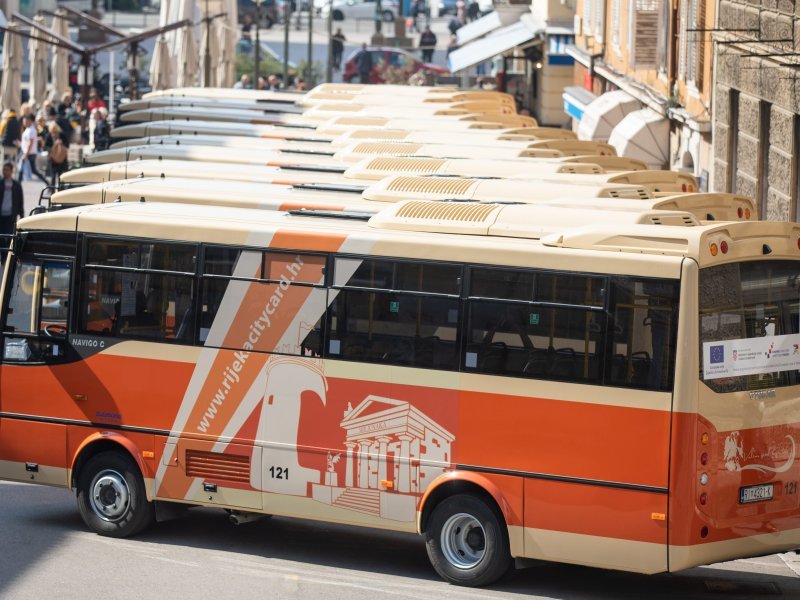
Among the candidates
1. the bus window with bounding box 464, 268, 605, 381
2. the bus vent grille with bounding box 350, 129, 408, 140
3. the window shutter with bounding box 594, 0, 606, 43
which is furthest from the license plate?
the window shutter with bounding box 594, 0, 606, 43

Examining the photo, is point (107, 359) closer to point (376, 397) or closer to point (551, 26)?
point (376, 397)

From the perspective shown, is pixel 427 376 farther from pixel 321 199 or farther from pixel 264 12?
pixel 264 12

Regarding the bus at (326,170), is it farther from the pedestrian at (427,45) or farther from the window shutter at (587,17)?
the pedestrian at (427,45)

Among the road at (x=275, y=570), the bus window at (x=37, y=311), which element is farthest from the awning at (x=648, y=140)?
the bus window at (x=37, y=311)

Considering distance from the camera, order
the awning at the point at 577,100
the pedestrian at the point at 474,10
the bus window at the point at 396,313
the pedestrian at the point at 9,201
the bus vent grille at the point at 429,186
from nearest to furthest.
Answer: the bus window at the point at 396,313
the bus vent grille at the point at 429,186
the pedestrian at the point at 9,201
the awning at the point at 577,100
the pedestrian at the point at 474,10

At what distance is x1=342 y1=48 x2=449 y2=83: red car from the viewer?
216 ft

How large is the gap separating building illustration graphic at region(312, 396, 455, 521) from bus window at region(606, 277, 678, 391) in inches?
57.2

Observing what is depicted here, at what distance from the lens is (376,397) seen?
12570 millimetres

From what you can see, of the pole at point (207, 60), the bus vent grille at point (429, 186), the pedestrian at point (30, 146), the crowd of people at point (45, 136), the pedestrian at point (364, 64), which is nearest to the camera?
the bus vent grille at point (429, 186)

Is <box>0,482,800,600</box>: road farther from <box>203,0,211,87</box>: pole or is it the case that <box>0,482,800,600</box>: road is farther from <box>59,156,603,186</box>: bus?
<box>203,0,211,87</box>: pole

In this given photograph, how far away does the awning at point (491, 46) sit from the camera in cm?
4644

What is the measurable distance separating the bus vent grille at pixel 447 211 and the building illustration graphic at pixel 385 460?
1.42m

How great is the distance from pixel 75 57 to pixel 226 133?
43068 mm

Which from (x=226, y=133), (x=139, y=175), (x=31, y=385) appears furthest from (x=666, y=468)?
(x=226, y=133)
